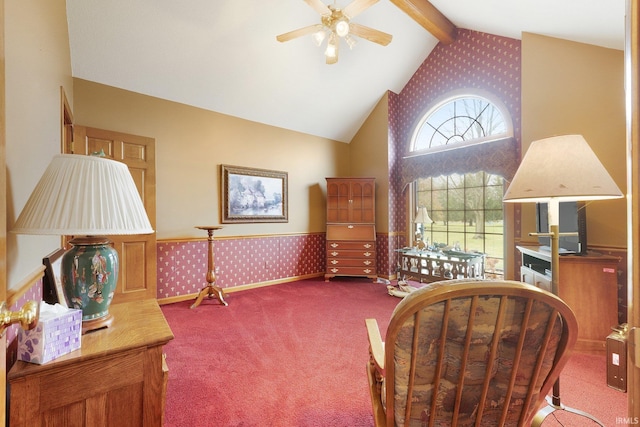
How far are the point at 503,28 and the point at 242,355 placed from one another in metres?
4.96

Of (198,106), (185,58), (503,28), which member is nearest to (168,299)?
(198,106)

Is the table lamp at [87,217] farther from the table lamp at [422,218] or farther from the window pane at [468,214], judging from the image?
the window pane at [468,214]

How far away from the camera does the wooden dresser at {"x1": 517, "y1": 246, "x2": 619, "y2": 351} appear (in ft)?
8.02

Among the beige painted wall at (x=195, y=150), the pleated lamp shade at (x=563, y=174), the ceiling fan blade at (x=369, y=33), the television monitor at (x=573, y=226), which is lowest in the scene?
the television monitor at (x=573, y=226)

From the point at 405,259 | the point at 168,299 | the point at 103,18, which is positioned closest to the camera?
the point at 103,18

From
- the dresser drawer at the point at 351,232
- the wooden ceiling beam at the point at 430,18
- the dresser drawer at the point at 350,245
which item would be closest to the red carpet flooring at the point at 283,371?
the dresser drawer at the point at 350,245

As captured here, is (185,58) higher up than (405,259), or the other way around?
(185,58)

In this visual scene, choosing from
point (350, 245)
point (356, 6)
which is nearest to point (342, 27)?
point (356, 6)

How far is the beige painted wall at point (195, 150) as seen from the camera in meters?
3.55

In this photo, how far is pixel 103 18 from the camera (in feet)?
9.71

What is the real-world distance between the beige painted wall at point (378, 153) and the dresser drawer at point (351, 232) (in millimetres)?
306

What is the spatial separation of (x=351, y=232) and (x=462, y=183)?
2.02 m

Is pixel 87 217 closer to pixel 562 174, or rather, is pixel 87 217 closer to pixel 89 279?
pixel 89 279

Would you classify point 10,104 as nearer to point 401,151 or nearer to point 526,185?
point 526,185
